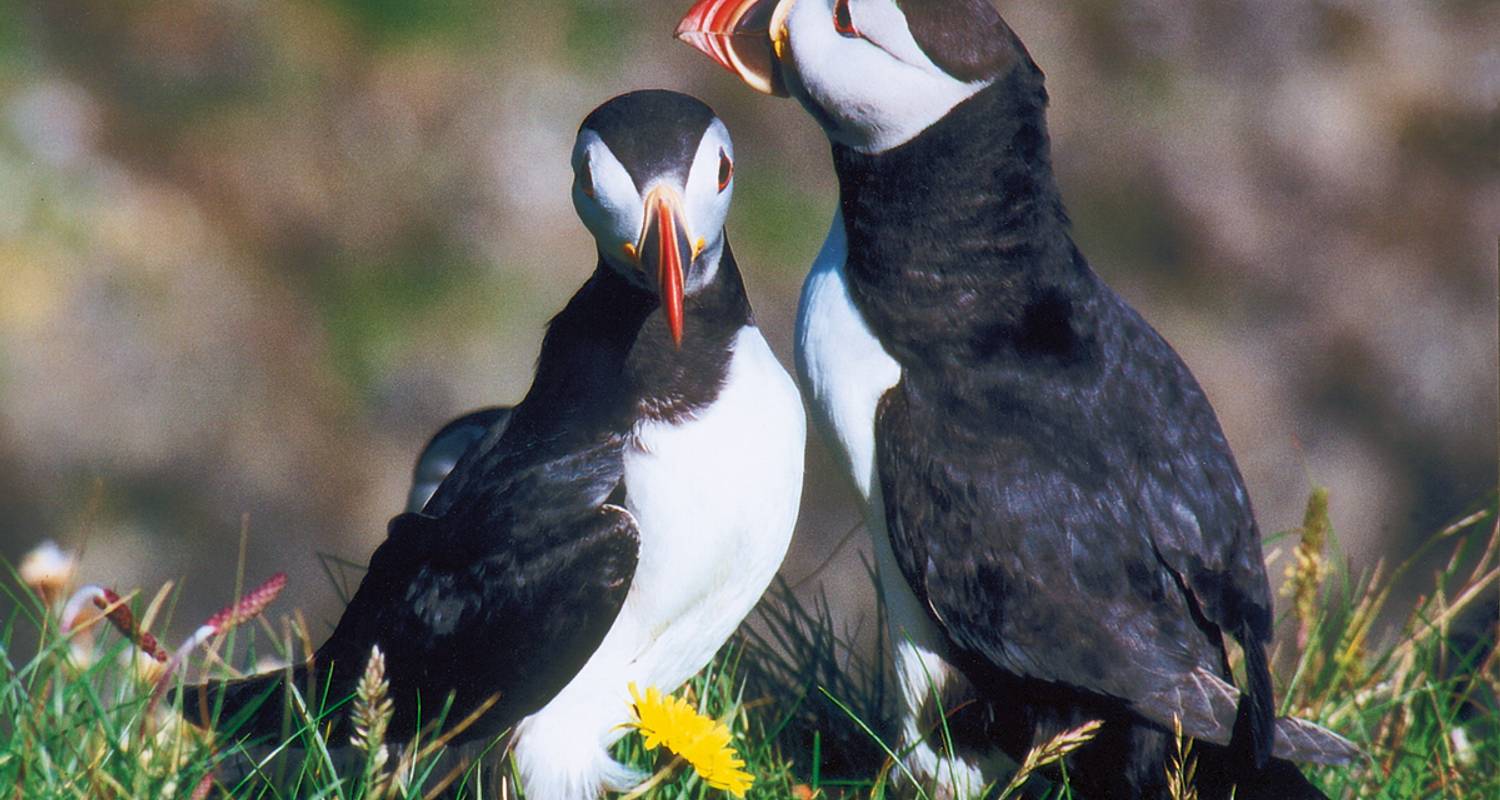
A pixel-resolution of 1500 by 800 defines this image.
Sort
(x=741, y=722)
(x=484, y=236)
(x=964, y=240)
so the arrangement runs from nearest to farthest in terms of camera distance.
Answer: (x=964, y=240)
(x=741, y=722)
(x=484, y=236)

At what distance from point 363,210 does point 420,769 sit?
3.16m

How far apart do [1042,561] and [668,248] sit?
816mm

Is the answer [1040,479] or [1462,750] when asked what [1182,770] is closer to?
[1040,479]

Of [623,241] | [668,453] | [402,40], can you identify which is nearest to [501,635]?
[668,453]

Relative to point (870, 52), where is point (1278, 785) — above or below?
below

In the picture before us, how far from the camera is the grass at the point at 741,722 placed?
9.20 ft

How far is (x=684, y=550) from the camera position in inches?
115

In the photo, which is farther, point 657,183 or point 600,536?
point 600,536

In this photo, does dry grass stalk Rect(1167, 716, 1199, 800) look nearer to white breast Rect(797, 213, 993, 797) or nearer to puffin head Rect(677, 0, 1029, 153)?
white breast Rect(797, 213, 993, 797)

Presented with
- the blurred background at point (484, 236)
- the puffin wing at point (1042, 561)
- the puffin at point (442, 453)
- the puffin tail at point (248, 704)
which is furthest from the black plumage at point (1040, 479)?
the blurred background at point (484, 236)

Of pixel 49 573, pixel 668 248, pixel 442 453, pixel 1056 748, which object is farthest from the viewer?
pixel 442 453

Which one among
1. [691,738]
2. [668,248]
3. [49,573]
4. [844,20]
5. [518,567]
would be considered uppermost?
[844,20]

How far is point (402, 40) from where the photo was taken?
5.97m

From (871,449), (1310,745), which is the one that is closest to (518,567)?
(871,449)
